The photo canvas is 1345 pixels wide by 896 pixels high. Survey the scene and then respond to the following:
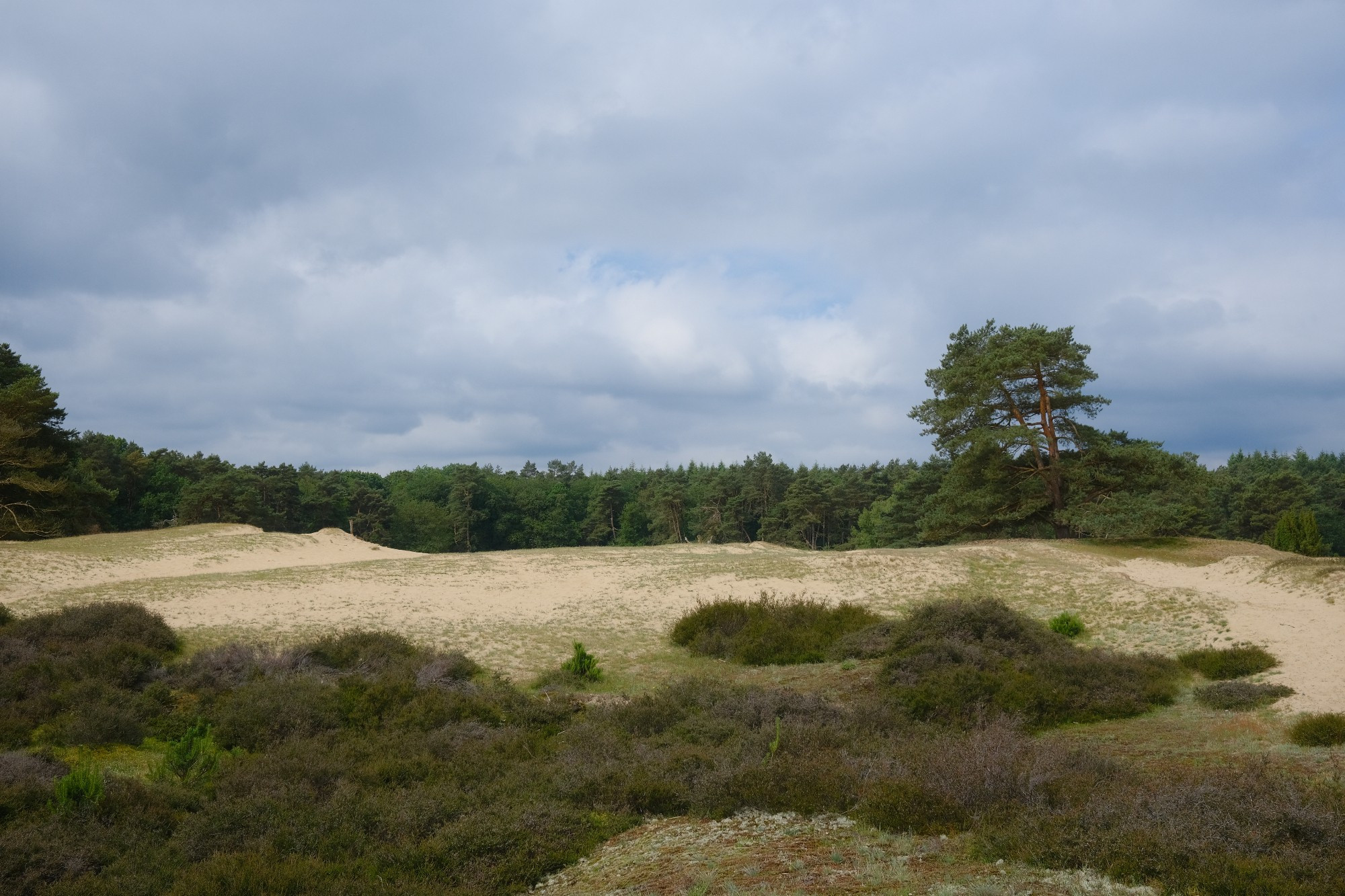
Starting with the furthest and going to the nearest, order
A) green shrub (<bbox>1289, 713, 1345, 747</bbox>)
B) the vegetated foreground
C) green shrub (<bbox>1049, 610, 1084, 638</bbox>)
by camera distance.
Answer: green shrub (<bbox>1049, 610, 1084, 638</bbox>) → green shrub (<bbox>1289, 713, 1345, 747</bbox>) → the vegetated foreground

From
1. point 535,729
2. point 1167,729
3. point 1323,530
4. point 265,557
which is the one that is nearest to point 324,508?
point 265,557

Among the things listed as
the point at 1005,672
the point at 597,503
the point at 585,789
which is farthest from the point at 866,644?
the point at 597,503

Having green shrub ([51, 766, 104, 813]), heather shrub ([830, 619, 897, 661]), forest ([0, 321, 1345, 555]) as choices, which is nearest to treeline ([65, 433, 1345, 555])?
forest ([0, 321, 1345, 555])

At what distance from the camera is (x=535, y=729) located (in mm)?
10570

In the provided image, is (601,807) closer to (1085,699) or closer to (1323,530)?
(1085,699)

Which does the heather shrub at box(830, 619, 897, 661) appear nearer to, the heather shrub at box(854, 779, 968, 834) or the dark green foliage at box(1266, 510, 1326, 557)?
the heather shrub at box(854, 779, 968, 834)

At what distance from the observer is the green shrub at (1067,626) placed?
17484 millimetres

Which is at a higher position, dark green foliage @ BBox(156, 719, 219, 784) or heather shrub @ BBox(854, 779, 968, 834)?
heather shrub @ BBox(854, 779, 968, 834)

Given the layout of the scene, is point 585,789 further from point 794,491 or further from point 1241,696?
point 794,491

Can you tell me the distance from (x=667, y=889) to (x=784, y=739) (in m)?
3.70

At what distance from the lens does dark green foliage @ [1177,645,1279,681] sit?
1330 centimetres

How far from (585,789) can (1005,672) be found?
7.62 m

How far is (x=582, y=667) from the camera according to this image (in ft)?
50.3

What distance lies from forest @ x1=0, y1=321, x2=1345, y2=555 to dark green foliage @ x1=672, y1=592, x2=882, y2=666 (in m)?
12.7
